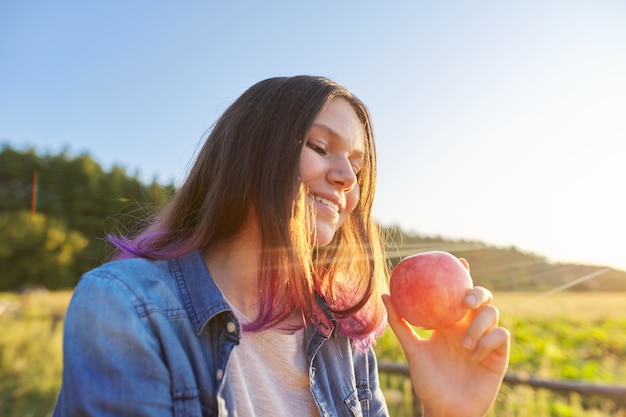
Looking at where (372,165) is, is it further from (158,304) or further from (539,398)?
(539,398)

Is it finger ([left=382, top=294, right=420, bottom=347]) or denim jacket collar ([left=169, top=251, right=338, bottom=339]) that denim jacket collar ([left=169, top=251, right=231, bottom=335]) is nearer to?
denim jacket collar ([left=169, top=251, right=338, bottom=339])

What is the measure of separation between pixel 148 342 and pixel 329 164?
30.6 inches

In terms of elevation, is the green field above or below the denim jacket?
below

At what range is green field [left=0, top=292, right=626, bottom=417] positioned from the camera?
5289mm

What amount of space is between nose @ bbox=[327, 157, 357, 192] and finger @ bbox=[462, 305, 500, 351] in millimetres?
563

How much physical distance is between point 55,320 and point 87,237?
22.2 m

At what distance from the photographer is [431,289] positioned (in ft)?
5.32

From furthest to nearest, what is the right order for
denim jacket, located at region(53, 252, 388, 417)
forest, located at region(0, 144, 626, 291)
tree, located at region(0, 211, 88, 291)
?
tree, located at region(0, 211, 88, 291), forest, located at region(0, 144, 626, 291), denim jacket, located at region(53, 252, 388, 417)

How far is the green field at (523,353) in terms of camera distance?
5289mm

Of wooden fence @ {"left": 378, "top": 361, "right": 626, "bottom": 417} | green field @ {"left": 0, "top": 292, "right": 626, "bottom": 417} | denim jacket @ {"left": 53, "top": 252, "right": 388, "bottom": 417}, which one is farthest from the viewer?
green field @ {"left": 0, "top": 292, "right": 626, "bottom": 417}

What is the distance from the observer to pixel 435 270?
5.48 ft

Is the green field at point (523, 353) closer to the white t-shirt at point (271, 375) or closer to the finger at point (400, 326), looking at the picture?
the finger at point (400, 326)

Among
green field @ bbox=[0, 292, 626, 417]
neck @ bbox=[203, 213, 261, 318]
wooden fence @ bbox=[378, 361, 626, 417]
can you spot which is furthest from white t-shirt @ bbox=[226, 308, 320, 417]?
green field @ bbox=[0, 292, 626, 417]

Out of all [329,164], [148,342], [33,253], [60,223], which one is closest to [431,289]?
[329,164]
